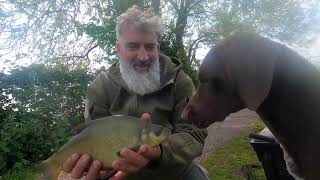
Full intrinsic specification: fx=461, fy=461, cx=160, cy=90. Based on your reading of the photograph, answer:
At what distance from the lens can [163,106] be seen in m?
3.55

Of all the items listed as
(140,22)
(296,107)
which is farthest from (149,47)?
(296,107)

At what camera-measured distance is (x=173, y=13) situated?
24.5 metres

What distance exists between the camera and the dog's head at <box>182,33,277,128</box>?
2836 mm

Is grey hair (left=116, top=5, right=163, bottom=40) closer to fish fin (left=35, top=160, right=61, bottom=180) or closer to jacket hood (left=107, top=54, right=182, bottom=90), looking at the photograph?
jacket hood (left=107, top=54, right=182, bottom=90)

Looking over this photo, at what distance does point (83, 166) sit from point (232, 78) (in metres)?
1.10

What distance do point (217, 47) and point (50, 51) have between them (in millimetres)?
17013

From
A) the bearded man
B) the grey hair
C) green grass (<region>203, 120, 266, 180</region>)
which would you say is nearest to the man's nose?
the bearded man

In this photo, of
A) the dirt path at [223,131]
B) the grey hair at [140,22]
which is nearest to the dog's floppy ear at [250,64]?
the grey hair at [140,22]

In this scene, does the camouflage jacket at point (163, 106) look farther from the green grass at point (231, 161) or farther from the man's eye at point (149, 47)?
the green grass at point (231, 161)

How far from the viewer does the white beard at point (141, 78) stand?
143 inches

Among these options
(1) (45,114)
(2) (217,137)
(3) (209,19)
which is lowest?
(2) (217,137)

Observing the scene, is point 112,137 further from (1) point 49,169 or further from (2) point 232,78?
(2) point 232,78

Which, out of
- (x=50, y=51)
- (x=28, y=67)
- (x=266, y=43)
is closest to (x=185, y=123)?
(x=266, y=43)

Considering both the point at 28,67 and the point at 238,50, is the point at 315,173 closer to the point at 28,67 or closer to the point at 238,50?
the point at 238,50
